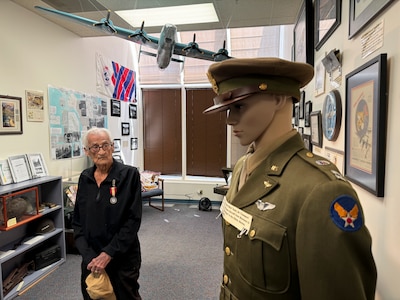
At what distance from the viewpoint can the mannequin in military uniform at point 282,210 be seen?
63cm

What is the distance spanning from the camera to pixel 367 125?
117cm

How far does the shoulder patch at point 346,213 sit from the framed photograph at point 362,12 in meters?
0.79

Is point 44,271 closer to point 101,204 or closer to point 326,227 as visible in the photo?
point 101,204

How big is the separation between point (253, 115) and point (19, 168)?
277 centimetres

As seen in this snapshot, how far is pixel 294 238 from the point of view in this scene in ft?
2.31

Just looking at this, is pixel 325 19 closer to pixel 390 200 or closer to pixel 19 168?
pixel 390 200

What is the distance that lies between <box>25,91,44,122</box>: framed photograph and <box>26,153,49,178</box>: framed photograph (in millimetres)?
393

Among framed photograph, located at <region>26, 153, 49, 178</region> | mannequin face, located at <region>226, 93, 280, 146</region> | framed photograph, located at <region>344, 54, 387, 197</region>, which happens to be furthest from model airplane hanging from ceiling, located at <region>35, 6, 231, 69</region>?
mannequin face, located at <region>226, 93, 280, 146</region>

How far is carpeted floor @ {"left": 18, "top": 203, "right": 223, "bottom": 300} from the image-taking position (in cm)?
251

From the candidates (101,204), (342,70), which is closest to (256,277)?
(101,204)

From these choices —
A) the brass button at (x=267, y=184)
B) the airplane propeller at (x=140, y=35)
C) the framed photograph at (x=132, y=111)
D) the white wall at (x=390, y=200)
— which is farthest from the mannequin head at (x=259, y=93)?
the framed photograph at (x=132, y=111)

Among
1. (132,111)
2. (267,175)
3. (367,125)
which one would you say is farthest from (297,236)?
(132,111)

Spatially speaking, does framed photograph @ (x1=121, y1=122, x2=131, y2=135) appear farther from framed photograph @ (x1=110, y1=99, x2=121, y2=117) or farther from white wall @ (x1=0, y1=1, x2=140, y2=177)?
white wall @ (x1=0, y1=1, x2=140, y2=177)

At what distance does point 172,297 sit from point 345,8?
99.2 inches
